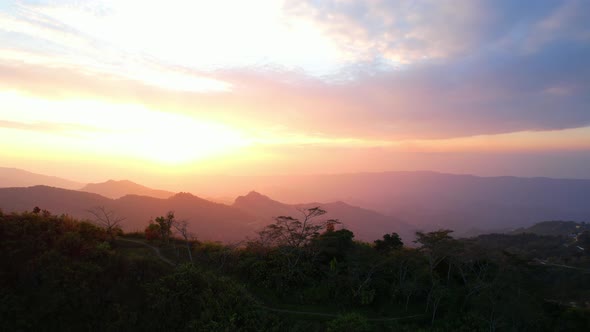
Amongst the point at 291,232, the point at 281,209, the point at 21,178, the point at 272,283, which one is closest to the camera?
the point at 272,283

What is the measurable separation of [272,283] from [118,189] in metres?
133

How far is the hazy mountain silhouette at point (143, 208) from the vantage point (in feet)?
196

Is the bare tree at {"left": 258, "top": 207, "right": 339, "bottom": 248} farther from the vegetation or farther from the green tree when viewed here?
the green tree

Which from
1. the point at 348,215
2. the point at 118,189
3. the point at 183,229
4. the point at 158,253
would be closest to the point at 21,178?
the point at 118,189

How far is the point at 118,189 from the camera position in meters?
130

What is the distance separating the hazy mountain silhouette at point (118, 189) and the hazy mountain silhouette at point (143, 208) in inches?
1907

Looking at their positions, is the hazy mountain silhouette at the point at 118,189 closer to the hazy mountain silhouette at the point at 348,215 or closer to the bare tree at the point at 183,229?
the hazy mountain silhouette at the point at 348,215

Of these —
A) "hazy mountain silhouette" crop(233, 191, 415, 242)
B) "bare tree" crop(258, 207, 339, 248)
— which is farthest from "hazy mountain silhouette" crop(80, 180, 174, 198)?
"bare tree" crop(258, 207, 339, 248)

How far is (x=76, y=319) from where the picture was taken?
13500mm

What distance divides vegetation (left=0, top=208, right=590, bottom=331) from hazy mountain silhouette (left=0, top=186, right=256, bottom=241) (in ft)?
130

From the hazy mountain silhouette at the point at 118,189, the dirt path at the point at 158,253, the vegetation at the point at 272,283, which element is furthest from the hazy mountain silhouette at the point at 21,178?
the vegetation at the point at 272,283

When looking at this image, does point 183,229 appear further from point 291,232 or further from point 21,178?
point 21,178

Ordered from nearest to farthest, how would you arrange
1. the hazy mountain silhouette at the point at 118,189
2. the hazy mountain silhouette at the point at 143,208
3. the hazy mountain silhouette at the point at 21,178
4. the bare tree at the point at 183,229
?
the bare tree at the point at 183,229 → the hazy mountain silhouette at the point at 143,208 → the hazy mountain silhouette at the point at 118,189 → the hazy mountain silhouette at the point at 21,178

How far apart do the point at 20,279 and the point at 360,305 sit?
53.8 feet
